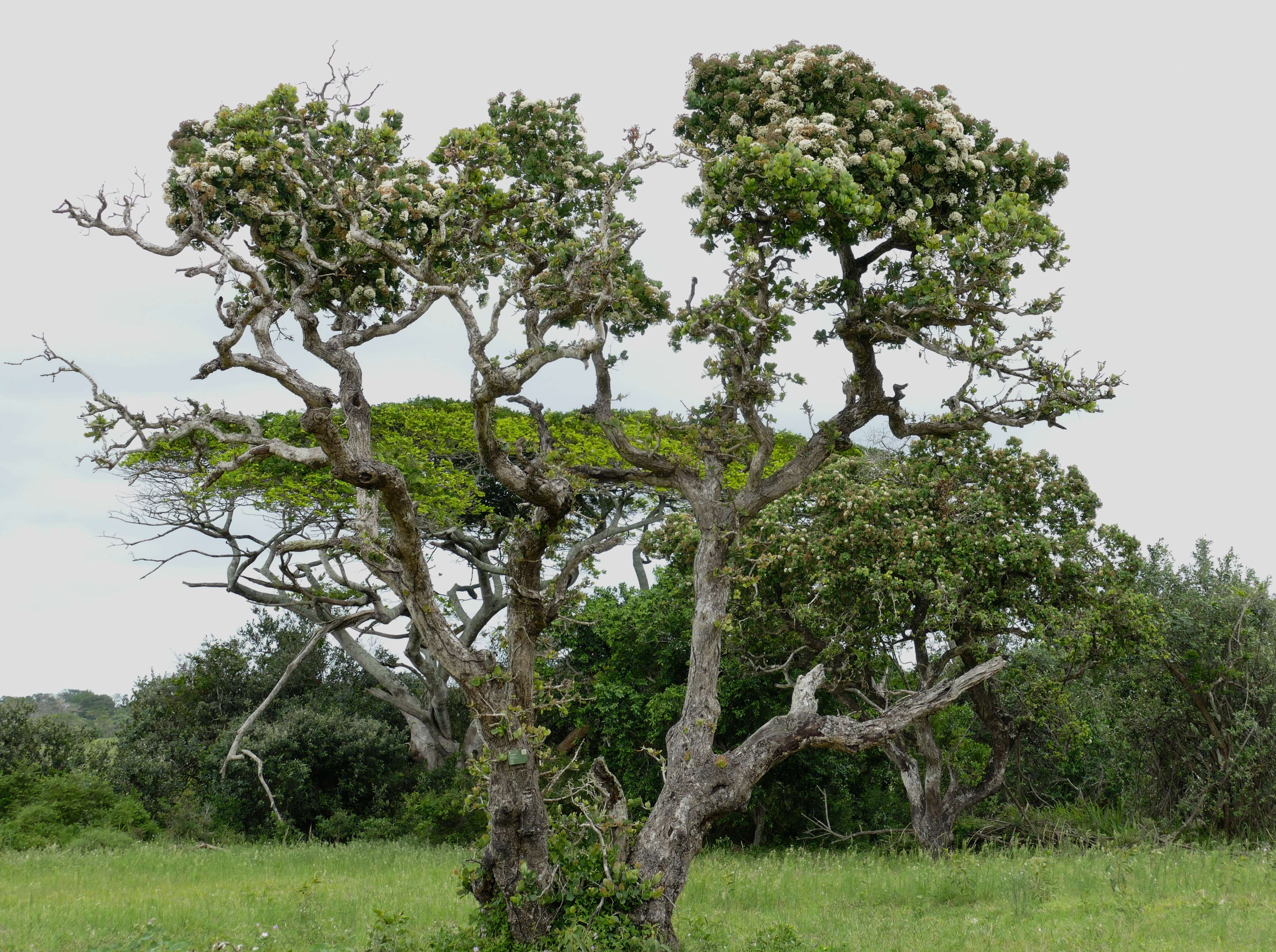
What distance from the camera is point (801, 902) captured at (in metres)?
14.5

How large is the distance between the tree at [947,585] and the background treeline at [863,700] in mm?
56

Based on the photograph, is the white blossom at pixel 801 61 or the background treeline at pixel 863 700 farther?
the background treeline at pixel 863 700

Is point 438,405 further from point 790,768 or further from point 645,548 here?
point 790,768

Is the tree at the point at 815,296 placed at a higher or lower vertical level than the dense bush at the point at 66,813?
higher

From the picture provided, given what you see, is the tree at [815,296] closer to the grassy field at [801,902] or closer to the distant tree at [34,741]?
the grassy field at [801,902]

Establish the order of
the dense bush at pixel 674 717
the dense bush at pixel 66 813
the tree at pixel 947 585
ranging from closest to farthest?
the tree at pixel 947 585 < the dense bush at pixel 66 813 < the dense bush at pixel 674 717

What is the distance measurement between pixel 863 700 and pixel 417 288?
46.7 ft

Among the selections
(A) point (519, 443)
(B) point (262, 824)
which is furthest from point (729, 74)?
(B) point (262, 824)

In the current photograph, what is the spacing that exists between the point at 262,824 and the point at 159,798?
10.1 feet

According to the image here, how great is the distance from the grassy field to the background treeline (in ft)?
8.05

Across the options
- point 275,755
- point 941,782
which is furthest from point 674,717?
point 275,755

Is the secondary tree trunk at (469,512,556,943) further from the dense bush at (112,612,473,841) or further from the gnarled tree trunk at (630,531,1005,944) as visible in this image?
the dense bush at (112,612,473,841)

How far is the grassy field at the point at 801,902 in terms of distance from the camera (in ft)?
37.7

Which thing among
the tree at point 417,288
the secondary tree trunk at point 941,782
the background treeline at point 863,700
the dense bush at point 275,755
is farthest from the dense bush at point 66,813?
the secondary tree trunk at point 941,782
